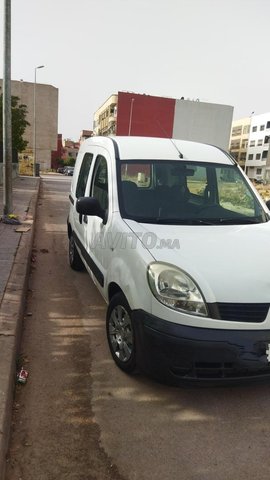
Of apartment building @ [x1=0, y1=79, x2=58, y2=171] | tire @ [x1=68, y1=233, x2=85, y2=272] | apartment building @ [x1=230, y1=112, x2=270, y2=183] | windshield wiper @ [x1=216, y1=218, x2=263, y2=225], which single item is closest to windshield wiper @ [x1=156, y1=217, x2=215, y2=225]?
windshield wiper @ [x1=216, y1=218, x2=263, y2=225]

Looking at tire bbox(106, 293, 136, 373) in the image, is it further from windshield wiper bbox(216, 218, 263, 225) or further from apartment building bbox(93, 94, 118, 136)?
apartment building bbox(93, 94, 118, 136)

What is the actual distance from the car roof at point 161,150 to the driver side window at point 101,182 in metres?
0.19

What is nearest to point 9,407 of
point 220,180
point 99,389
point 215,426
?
point 99,389

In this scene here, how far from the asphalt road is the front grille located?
81 cm

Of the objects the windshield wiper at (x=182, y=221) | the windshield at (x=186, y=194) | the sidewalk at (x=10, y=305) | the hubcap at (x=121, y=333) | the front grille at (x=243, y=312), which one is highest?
the windshield at (x=186, y=194)

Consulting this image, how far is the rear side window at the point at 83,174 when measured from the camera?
494 cm

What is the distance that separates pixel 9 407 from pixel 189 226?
1987mm

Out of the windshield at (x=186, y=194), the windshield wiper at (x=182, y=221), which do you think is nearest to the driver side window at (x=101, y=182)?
the windshield at (x=186, y=194)

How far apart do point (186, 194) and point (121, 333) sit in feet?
4.98

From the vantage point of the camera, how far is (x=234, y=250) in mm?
2980

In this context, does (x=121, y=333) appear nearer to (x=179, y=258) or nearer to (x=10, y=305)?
(x=179, y=258)

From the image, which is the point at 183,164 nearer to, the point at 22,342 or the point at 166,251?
the point at 166,251

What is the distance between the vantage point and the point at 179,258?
281cm

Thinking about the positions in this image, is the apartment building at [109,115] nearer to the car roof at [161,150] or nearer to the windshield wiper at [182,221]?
the car roof at [161,150]
